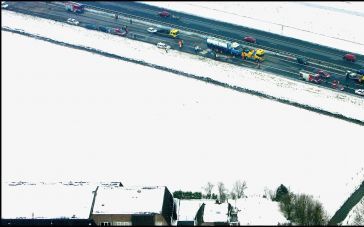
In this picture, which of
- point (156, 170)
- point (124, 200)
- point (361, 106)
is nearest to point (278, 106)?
point (361, 106)

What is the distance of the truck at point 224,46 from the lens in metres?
87.2

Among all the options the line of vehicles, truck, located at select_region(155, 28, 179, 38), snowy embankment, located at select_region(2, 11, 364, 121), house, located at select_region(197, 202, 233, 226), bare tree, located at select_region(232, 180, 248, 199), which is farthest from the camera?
truck, located at select_region(155, 28, 179, 38)

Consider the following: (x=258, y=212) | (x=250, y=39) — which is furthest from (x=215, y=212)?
(x=250, y=39)

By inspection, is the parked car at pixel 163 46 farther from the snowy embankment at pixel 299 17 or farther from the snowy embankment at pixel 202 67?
the snowy embankment at pixel 299 17

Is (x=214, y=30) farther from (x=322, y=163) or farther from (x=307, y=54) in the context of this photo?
(x=322, y=163)

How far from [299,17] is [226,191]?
51598 millimetres

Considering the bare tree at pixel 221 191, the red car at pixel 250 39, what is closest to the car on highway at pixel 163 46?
the red car at pixel 250 39

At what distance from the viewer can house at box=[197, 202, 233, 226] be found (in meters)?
52.4

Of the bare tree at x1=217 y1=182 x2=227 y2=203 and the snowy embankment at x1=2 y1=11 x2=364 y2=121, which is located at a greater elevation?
the snowy embankment at x1=2 y1=11 x2=364 y2=121

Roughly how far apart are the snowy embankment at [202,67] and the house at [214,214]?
26.6 metres

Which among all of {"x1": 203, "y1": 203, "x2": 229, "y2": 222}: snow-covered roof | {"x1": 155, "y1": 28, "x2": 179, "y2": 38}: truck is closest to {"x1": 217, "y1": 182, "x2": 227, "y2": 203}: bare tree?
{"x1": 203, "y1": 203, "x2": 229, "y2": 222}: snow-covered roof

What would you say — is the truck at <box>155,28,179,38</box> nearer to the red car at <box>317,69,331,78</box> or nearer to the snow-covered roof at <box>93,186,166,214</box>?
the red car at <box>317,69,331,78</box>

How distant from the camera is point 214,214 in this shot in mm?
53312

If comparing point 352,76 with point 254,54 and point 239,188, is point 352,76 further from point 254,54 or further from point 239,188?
point 239,188
